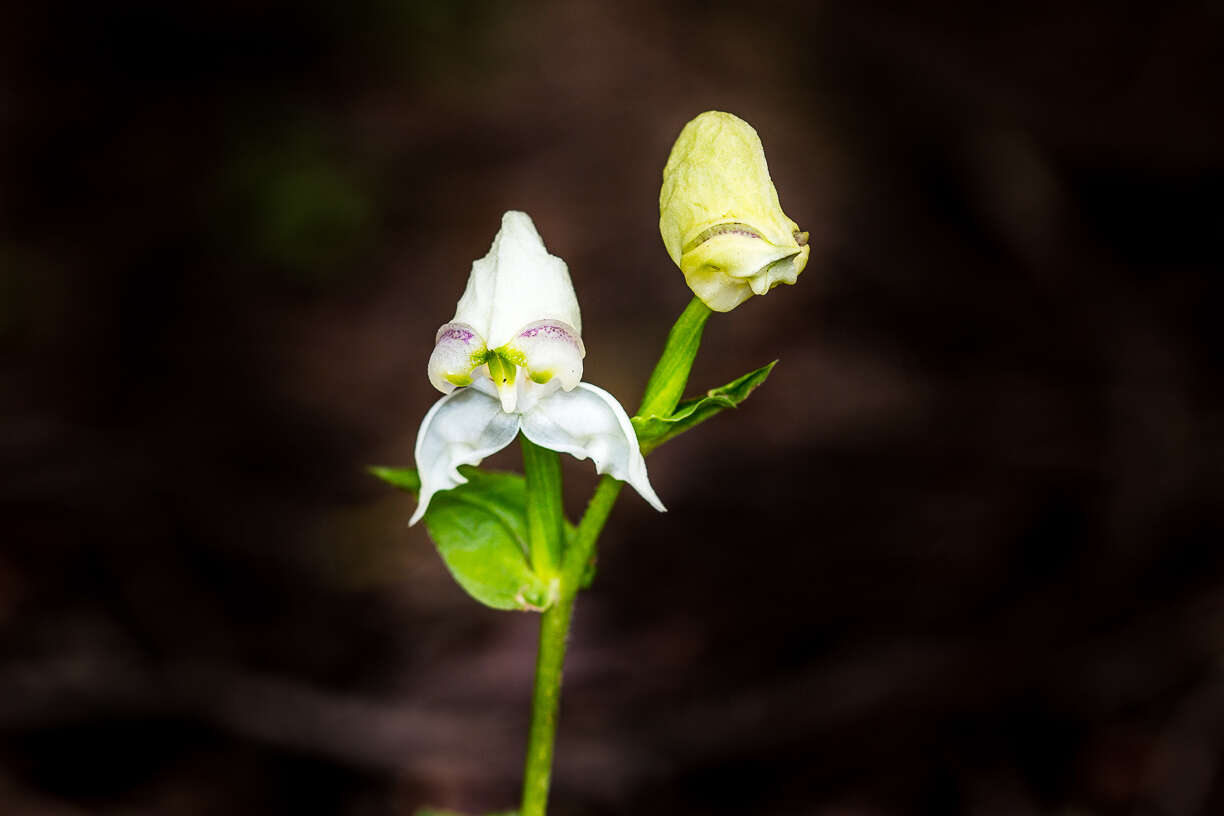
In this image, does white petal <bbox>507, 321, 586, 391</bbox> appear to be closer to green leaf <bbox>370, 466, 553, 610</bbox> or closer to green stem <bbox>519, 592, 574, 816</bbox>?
green leaf <bbox>370, 466, 553, 610</bbox>

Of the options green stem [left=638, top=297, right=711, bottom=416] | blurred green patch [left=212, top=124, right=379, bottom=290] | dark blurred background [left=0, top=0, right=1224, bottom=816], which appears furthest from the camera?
blurred green patch [left=212, top=124, right=379, bottom=290]

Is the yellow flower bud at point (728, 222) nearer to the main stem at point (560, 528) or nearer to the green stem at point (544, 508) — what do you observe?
the main stem at point (560, 528)

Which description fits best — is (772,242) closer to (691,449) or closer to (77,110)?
(691,449)

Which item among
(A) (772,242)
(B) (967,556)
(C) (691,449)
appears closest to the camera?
(A) (772,242)

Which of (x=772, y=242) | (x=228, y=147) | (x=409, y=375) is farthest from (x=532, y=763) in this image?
(x=228, y=147)

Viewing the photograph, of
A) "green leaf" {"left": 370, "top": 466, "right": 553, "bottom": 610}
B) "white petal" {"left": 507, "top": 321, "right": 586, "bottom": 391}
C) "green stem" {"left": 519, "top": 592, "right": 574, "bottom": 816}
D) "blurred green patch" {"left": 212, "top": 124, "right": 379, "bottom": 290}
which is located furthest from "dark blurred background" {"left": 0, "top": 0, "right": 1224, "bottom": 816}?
"white petal" {"left": 507, "top": 321, "right": 586, "bottom": 391}

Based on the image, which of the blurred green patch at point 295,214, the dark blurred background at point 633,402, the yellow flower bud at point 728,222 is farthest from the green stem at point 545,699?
the blurred green patch at point 295,214
